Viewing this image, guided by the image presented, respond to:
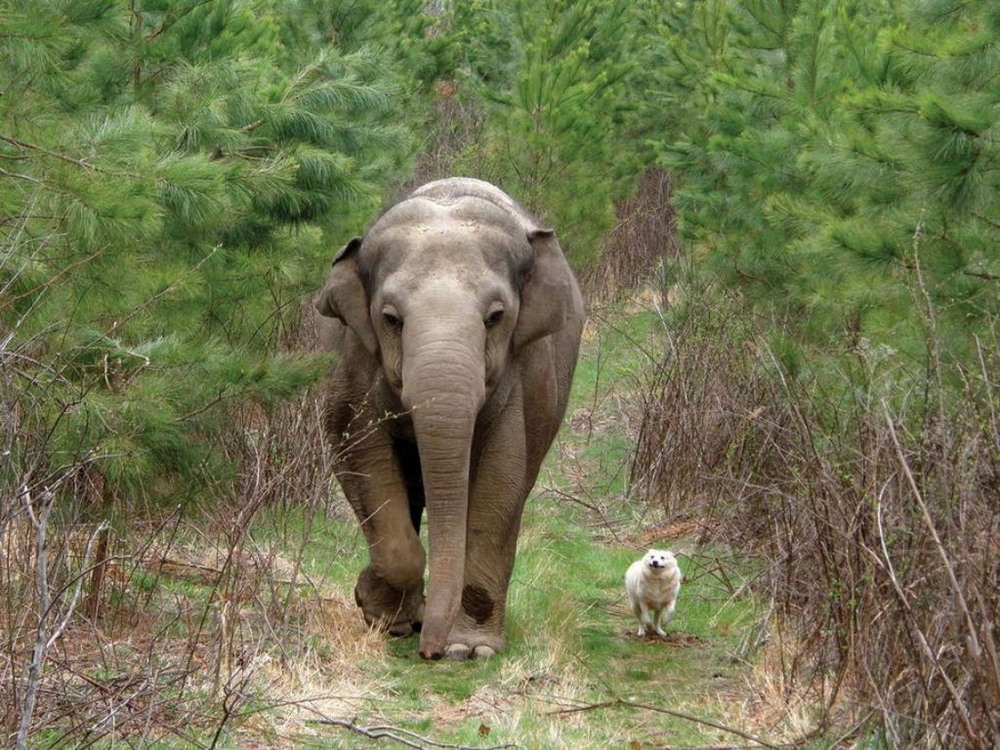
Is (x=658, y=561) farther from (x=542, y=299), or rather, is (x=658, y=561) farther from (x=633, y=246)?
(x=633, y=246)

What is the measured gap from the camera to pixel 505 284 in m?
8.42

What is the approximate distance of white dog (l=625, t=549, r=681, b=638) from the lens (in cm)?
886

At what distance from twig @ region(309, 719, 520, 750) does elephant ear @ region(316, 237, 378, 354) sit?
245 cm

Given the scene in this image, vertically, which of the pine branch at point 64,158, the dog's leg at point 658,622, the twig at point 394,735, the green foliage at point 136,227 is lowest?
the dog's leg at point 658,622

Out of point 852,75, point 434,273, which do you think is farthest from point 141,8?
point 852,75

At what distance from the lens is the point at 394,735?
654cm

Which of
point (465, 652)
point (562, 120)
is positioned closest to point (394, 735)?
point (465, 652)

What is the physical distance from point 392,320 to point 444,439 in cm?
79

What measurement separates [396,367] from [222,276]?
7.38 feet

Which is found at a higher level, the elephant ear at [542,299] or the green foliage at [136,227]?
the green foliage at [136,227]

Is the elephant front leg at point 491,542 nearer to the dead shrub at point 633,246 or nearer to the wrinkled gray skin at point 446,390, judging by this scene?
the wrinkled gray skin at point 446,390

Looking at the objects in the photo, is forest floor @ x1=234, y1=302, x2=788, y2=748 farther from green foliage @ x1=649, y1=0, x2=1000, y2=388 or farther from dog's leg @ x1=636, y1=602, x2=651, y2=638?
green foliage @ x1=649, y1=0, x2=1000, y2=388

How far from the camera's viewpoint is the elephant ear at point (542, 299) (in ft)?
28.5

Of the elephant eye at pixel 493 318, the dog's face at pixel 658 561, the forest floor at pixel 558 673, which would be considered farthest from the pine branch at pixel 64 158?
the dog's face at pixel 658 561
